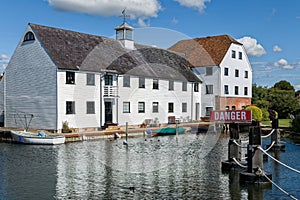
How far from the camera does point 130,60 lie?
41.8m

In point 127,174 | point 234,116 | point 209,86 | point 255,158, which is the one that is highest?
point 209,86

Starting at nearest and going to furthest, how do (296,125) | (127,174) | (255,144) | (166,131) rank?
(255,144) → (127,174) → (296,125) → (166,131)

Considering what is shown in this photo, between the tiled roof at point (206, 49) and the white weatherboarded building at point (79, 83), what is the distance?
9424 mm

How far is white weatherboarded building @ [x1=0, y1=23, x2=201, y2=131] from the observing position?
33.1 m

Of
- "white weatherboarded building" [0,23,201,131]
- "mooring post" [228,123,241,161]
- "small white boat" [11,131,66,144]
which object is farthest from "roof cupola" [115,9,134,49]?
"mooring post" [228,123,241,161]

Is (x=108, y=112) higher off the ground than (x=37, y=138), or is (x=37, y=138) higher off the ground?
(x=108, y=112)

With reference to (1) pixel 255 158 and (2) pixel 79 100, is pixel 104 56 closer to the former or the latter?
(2) pixel 79 100

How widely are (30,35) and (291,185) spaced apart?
27.8m

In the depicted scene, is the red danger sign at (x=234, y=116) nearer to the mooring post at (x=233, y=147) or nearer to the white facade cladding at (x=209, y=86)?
the mooring post at (x=233, y=147)

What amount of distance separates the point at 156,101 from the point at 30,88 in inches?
587

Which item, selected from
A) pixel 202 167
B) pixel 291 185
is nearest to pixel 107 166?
pixel 202 167

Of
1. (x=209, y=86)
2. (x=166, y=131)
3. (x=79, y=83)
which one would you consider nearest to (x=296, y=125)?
(x=166, y=131)

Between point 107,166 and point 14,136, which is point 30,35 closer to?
point 14,136

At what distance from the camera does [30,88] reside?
34219 mm
